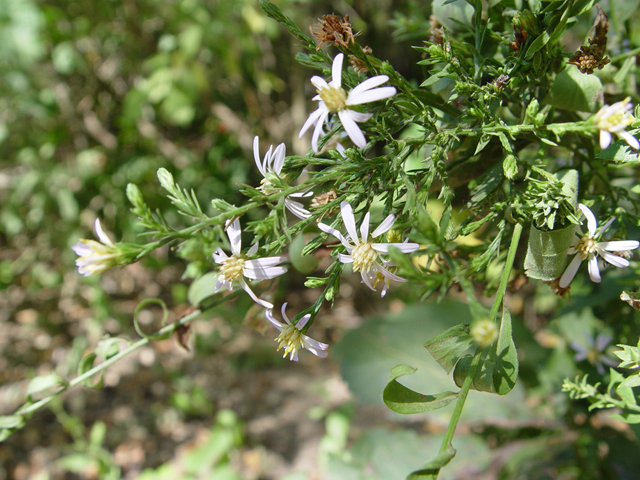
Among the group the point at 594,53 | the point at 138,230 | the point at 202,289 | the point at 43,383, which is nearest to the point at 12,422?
the point at 43,383

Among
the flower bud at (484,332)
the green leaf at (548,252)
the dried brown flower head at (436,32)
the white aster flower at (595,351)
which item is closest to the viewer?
the flower bud at (484,332)

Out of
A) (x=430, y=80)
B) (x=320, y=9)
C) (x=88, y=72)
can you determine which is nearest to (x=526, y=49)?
(x=430, y=80)

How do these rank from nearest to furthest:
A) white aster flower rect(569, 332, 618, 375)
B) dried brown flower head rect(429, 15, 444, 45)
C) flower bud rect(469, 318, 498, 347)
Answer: flower bud rect(469, 318, 498, 347) → dried brown flower head rect(429, 15, 444, 45) → white aster flower rect(569, 332, 618, 375)

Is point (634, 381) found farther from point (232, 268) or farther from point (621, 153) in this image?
point (232, 268)

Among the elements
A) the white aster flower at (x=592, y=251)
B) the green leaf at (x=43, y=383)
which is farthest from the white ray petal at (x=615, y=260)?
the green leaf at (x=43, y=383)

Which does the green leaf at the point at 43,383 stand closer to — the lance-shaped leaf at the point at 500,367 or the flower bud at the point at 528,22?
the lance-shaped leaf at the point at 500,367

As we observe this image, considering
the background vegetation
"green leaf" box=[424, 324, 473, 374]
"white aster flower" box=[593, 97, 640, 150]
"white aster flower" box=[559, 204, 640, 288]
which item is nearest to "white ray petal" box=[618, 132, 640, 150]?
"white aster flower" box=[593, 97, 640, 150]

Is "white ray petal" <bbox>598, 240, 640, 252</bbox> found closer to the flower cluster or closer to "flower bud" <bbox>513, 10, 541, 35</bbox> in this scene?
"flower bud" <bbox>513, 10, 541, 35</bbox>
